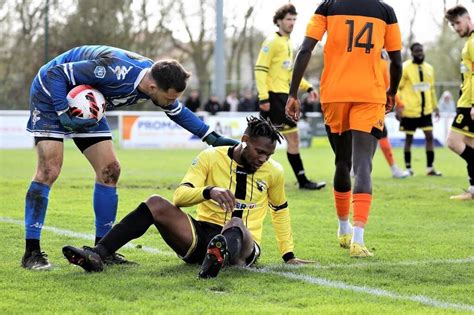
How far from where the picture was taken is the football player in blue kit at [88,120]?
6195 millimetres

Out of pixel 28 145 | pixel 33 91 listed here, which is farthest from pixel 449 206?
pixel 28 145

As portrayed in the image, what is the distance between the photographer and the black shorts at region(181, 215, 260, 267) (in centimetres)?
618

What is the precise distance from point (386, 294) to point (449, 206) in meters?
5.77

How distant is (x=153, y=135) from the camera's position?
2911cm

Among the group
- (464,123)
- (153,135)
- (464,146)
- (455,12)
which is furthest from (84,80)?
(153,135)

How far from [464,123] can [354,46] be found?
16.6ft

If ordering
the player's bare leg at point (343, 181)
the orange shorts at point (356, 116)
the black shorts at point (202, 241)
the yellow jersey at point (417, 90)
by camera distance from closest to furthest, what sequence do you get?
the black shorts at point (202, 241)
the orange shorts at point (356, 116)
the player's bare leg at point (343, 181)
the yellow jersey at point (417, 90)

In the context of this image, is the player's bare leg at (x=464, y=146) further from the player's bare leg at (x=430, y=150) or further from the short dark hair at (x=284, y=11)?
the player's bare leg at (x=430, y=150)

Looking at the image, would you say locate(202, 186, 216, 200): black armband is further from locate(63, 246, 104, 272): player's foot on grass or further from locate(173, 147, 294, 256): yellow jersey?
locate(63, 246, 104, 272): player's foot on grass

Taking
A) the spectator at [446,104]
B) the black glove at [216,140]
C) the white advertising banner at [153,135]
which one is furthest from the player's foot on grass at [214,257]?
the spectator at [446,104]

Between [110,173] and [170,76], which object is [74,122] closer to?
[110,173]

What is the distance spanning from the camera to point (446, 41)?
4941cm

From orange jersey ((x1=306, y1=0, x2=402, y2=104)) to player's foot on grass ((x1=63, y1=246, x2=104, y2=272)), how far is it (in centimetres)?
253

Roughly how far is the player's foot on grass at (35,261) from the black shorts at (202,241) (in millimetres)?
961
